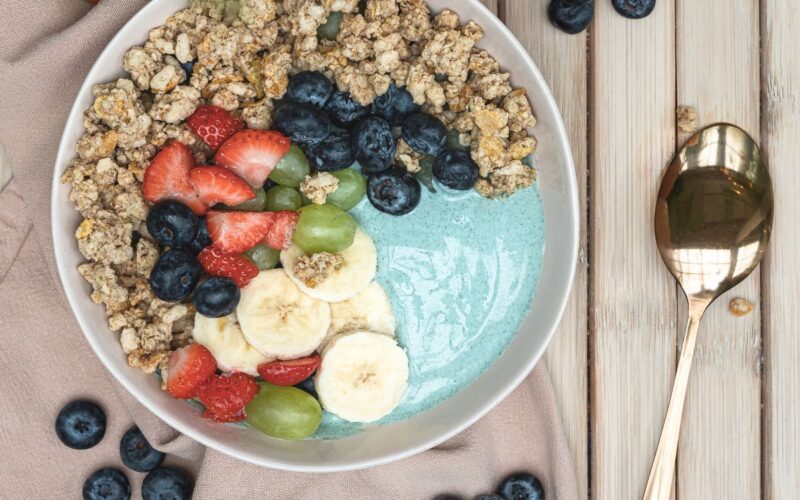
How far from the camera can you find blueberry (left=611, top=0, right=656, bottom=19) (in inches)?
47.3

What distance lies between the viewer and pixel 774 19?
124 centimetres

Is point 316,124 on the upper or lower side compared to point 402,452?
upper

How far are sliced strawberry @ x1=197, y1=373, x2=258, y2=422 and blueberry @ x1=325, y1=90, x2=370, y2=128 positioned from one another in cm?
37

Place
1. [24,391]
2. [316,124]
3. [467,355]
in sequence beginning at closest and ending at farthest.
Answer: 1. [316,124]
2. [467,355]
3. [24,391]

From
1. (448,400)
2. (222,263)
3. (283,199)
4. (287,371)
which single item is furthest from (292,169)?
(448,400)

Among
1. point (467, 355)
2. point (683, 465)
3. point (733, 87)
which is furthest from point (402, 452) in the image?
point (733, 87)

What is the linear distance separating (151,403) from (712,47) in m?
0.95

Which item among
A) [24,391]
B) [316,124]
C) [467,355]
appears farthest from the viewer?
[24,391]

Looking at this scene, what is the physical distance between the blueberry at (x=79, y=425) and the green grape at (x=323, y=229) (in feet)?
1.45

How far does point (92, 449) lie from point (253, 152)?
0.57 meters

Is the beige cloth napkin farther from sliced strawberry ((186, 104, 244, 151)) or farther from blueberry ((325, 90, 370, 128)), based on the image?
blueberry ((325, 90, 370, 128))

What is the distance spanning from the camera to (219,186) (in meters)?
1.06

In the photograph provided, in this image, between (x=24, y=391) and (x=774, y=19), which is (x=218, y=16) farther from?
(x=774, y=19)

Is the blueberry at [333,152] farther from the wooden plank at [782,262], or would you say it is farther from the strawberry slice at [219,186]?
the wooden plank at [782,262]
